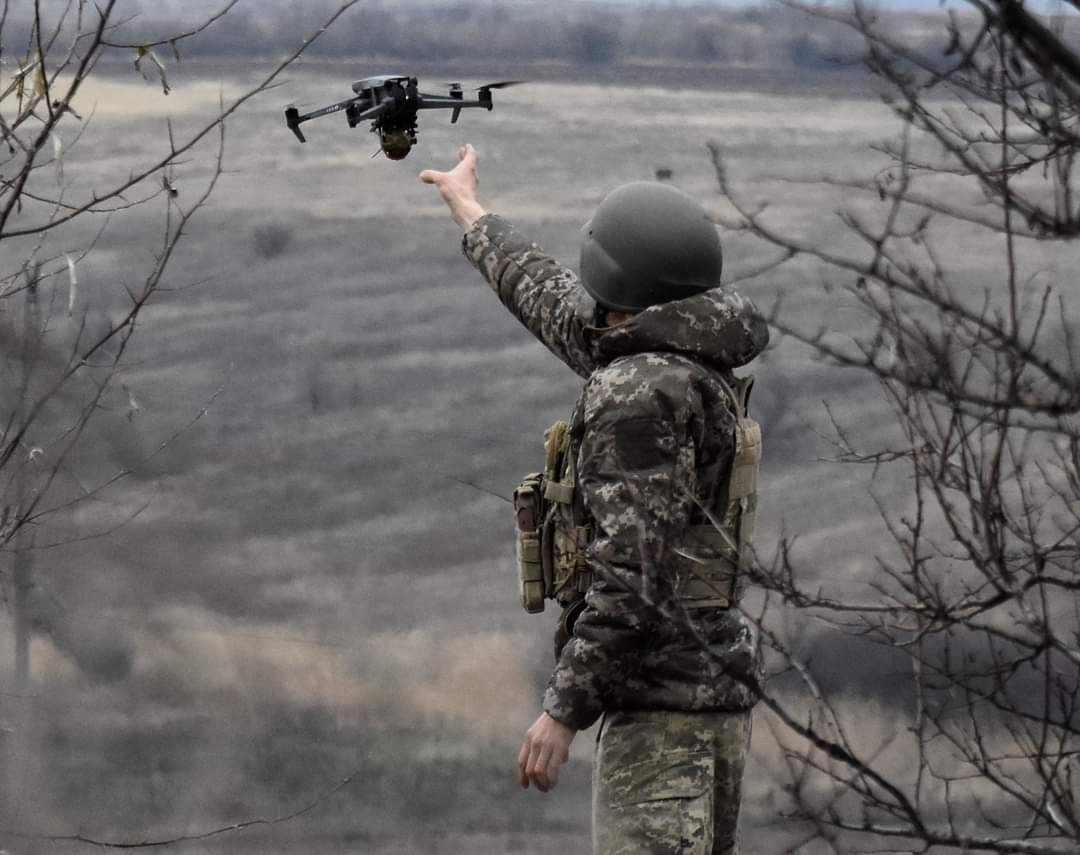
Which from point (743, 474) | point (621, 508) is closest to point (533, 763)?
point (621, 508)

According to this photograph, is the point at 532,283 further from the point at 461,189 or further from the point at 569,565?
the point at 569,565

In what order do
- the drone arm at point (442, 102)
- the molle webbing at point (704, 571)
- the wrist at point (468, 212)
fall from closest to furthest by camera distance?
A: the molle webbing at point (704, 571), the drone arm at point (442, 102), the wrist at point (468, 212)

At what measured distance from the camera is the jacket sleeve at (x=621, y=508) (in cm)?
319

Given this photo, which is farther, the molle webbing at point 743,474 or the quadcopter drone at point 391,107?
the quadcopter drone at point 391,107

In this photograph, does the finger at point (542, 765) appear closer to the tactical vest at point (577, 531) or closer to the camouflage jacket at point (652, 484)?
the camouflage jacket at point (652, 484)

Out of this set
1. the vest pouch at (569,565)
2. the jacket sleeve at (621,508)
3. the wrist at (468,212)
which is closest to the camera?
the jacket sleeve at (621,508)

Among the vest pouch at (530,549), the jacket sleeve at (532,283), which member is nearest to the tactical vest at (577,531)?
the vest pouch at (530,549)

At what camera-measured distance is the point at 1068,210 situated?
217 centimetres

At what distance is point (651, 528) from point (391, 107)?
1.22 meters

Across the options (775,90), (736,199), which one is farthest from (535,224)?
(736,199)

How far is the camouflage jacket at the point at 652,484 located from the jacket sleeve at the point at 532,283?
5.7 inches

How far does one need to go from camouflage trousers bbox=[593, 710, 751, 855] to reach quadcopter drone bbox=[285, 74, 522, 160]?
141 cm

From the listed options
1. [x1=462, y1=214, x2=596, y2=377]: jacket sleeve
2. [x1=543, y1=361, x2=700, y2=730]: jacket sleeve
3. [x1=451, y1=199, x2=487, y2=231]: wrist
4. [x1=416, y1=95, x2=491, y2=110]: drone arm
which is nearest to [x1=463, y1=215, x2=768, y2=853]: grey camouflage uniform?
[x1=543, y1=361, x2=700, y2=730]: jacket sleeve

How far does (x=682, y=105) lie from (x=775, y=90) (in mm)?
1005
